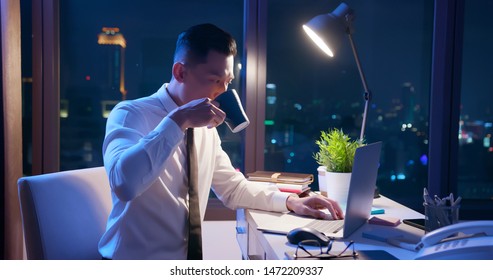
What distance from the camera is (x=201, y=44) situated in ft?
4.33

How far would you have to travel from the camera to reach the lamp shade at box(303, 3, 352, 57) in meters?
1.66

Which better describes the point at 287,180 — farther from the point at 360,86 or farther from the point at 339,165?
the point at 360,86

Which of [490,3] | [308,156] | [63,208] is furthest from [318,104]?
[63,208]

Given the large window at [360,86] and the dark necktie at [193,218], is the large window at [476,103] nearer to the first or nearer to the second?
the large window at [360,86]

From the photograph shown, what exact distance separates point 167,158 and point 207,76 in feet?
1.10

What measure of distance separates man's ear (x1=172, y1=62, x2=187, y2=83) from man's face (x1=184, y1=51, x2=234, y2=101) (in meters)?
0.01

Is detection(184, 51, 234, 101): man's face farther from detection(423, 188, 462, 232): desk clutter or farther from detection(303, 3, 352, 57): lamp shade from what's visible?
detection(423, 188, 462, 232): desk clutter

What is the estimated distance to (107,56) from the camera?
2.81 metres

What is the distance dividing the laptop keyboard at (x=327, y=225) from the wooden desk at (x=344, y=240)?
0.18 feet

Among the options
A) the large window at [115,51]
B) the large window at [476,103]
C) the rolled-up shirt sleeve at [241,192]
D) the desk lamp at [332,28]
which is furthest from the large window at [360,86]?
the rolled-up shirt sleeve at [241,192]

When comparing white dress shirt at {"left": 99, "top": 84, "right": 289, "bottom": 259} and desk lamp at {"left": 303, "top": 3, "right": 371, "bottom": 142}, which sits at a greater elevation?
desk lamp at {"left": 303, "top": 3, "right": 371, "bottom": 142}

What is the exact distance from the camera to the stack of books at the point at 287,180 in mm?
1607

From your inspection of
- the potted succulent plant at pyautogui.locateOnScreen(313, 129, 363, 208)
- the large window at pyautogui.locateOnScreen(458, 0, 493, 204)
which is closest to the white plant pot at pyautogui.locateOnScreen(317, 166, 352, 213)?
the potted succulent plant at pyautogui.locateOnScreen(313, 129, 363, 208)

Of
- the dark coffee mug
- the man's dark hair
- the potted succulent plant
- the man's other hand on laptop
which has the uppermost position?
the man's dark hair
